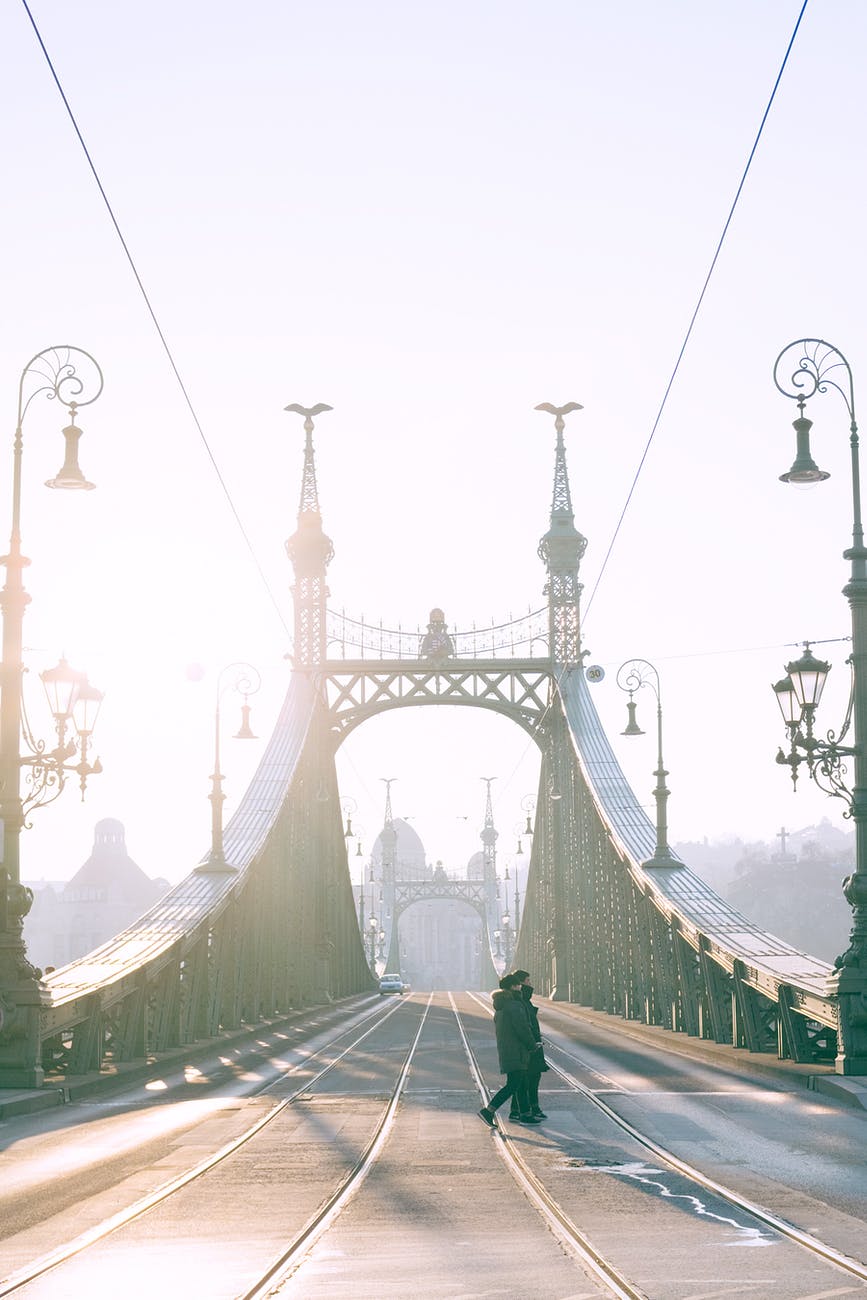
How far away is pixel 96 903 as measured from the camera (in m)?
164

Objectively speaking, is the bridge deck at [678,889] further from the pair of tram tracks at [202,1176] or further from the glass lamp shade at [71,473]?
the glass lamp shade at [71,473]

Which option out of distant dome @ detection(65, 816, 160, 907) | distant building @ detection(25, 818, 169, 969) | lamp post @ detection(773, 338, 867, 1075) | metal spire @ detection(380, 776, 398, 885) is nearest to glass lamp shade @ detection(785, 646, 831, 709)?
lamp post @ detection(773, 338, 867, 1075)

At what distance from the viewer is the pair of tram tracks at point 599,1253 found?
841 cm

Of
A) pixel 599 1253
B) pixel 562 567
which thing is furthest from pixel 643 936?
pixel 599 1253

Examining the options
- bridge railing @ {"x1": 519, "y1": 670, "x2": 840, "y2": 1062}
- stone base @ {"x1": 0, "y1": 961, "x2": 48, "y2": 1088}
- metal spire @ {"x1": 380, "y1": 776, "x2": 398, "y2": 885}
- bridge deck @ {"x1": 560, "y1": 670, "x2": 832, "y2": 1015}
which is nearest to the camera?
stone base @ {"x1": 0, "y1": 961, "x2": 48, "y2": 1088}

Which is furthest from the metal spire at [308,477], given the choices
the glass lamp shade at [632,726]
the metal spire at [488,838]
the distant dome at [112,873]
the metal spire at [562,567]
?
the distant dome at [112,873]

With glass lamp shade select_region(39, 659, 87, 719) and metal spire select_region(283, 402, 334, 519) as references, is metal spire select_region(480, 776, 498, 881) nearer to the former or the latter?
metal spire select_region(283, 402, 334, 519)

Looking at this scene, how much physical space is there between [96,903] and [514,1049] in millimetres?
152810

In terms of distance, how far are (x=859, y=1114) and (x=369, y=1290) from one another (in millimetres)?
9566

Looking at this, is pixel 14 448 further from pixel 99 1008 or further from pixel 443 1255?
pixel 443 1255

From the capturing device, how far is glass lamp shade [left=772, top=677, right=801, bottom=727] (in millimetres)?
19172

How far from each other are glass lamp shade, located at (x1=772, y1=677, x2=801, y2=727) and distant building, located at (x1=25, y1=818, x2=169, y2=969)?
145 m

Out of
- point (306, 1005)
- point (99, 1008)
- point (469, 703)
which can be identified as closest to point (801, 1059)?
point (99, 1008)

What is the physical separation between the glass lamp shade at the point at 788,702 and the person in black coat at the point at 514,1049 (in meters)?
4.55
